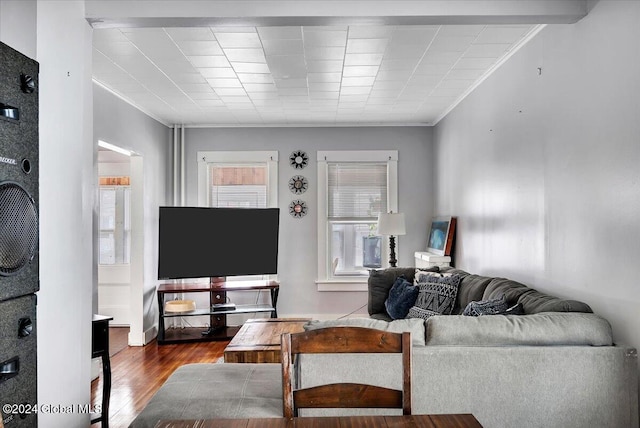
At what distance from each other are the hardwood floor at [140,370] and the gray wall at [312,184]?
1331 millimetres

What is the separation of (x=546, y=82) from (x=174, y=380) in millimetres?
2764

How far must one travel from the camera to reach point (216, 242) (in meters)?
5.82

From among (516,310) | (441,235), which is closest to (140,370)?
(441,235)

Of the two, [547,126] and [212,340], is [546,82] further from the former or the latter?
[212,340]

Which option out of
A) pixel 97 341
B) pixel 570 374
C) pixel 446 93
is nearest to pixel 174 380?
pixel 97 341

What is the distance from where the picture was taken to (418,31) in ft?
11.5

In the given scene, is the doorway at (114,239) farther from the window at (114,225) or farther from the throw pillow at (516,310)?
the throw pillow at (516,310)

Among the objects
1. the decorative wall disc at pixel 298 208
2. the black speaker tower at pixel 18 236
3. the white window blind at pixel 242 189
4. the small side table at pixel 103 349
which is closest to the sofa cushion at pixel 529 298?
the black speaker tower at pixel 18 236

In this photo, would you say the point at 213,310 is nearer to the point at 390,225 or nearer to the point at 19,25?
the point at 390,225

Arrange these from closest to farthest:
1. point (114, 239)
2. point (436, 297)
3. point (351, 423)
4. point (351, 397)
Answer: point (351, 423) < point (351, 397) < point (436, 297) < point (114, 239)

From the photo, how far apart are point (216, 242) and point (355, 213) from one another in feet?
6.37

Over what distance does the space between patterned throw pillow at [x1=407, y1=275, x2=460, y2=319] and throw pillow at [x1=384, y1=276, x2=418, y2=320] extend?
0.29 ft

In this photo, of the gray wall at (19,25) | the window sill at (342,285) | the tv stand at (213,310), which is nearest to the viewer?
the gray wall at (19,25)

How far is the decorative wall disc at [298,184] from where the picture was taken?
22.4 feet
